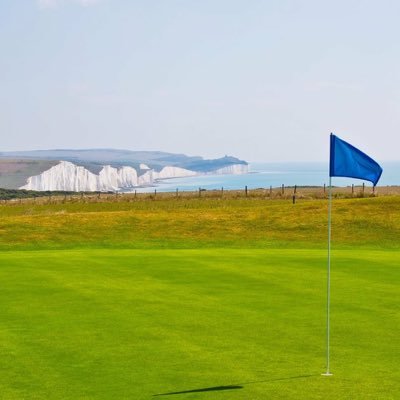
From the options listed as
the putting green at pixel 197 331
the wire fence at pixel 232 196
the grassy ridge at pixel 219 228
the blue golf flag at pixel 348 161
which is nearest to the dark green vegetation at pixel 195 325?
the putting green at pixel 197 331

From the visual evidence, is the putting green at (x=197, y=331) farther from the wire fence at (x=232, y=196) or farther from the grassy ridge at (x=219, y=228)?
the wire fence at (x=232, y=196)

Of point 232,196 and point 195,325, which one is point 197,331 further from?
point 232,196

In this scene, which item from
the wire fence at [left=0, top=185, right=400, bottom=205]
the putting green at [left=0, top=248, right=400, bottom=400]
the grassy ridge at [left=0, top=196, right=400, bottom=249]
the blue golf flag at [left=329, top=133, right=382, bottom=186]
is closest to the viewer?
the putting green at [left=0, top=248, right=400, bottom=400]

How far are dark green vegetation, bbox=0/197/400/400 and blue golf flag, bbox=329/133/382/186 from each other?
2783 millimetres

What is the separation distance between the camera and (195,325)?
1525 centimetres

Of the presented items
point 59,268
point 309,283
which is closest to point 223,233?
point 59,268

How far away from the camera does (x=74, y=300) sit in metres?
18.3

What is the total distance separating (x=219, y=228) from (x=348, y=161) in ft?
104

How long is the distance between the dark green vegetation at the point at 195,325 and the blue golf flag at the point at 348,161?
2783 mm

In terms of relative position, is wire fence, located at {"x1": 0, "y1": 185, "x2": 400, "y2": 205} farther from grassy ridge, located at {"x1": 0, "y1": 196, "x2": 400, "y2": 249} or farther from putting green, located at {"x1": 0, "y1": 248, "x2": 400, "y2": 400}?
putting green, located at {"x1": 0, "y1": 248, "x2": 400, "y2": 400}

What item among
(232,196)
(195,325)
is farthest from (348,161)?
(232,196)

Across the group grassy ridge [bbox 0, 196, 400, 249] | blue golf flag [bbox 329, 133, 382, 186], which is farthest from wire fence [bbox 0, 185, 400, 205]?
blue golf flag [bbox 329, 133, 382, 186]

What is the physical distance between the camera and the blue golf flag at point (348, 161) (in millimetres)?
12039

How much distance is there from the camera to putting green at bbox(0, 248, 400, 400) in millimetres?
11094
